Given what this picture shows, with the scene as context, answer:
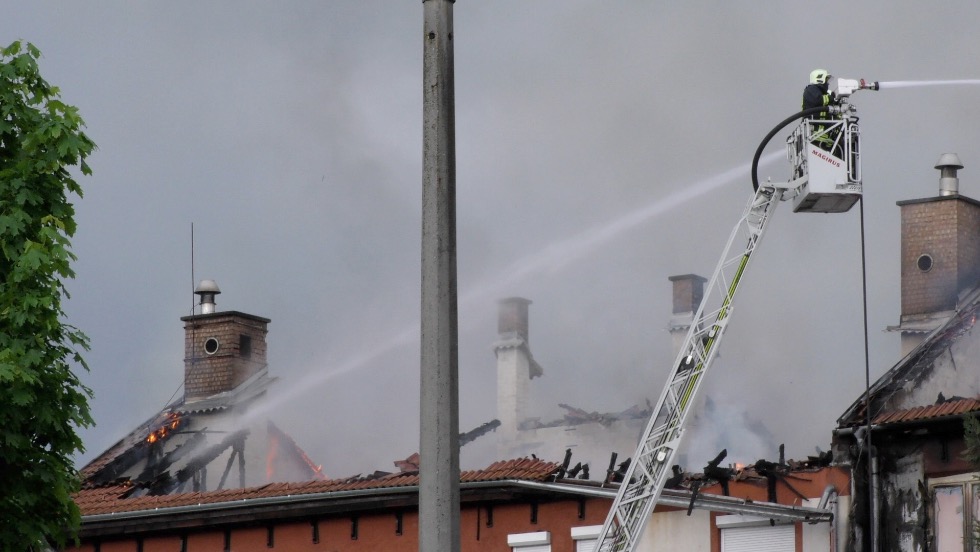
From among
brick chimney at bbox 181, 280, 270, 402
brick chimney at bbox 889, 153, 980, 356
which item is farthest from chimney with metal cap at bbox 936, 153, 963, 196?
brick chimney at bbox 181, 280, 270, 402

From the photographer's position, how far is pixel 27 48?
17.1 meters

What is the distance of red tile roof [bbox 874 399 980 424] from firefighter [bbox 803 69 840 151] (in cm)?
323

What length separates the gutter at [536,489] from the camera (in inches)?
807

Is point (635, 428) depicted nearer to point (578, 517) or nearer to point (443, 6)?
point (578, 517)

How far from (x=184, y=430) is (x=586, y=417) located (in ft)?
26.3

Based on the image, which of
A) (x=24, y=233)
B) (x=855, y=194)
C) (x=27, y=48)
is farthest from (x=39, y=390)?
(x=855, y=194)

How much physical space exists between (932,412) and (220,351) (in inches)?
731

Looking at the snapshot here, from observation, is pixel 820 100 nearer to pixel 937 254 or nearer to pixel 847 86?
pixel 847 86

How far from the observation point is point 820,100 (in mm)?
19875

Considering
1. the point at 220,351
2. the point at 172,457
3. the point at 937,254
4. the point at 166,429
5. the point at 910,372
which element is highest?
the point at 937,254

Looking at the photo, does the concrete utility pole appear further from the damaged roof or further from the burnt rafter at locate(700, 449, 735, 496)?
the burnt rafter at locate(700, 449, 735, 496)

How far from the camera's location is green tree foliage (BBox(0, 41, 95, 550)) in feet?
52.5

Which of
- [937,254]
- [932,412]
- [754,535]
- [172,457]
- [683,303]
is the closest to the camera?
[932,412]

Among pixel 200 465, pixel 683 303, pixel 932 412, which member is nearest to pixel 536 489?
pixel 932 412
